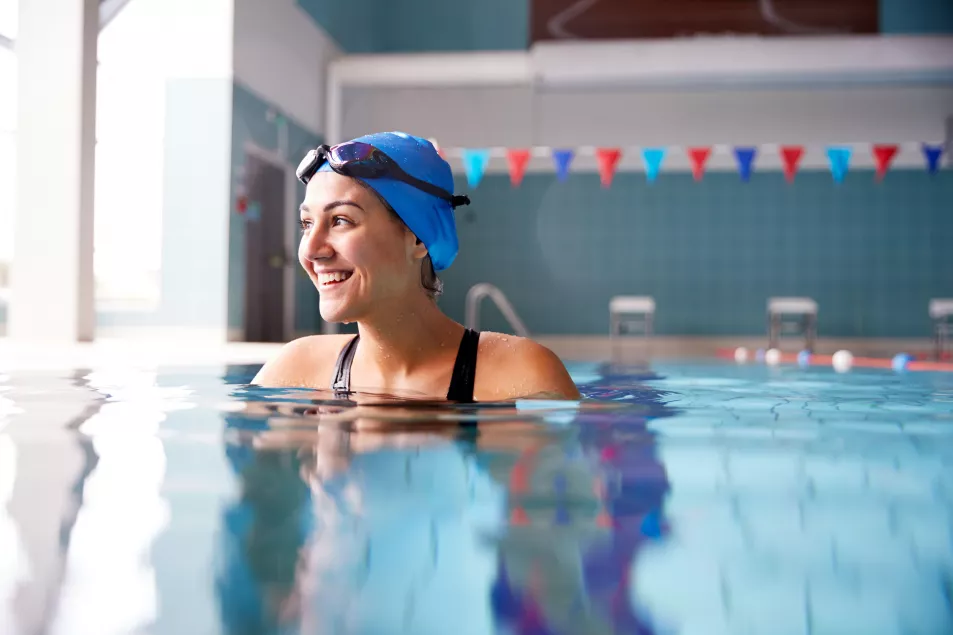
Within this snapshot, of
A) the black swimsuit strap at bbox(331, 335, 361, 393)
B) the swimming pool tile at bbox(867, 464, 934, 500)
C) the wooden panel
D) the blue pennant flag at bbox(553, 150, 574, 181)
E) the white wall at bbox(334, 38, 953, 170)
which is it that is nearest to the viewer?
the swimming pool tile at bbox(867, 464, 934, 500)

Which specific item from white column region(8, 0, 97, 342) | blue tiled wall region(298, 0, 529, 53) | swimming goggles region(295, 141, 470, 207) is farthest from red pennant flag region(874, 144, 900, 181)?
swimming goggles region(295, 141, 470, 207)

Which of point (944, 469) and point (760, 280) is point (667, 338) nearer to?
point (760, 280)

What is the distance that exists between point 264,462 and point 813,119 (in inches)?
474

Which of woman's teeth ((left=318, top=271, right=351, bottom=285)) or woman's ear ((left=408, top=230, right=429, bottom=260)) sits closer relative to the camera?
woman's teeth ((left=318, top=271, right=351, bottom=285))

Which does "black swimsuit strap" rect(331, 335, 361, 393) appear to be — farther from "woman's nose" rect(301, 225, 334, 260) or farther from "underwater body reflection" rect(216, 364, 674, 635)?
"underwater body reflection" rect(216, 364, 674, 635)

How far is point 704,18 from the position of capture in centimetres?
1228

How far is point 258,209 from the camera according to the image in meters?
10.0

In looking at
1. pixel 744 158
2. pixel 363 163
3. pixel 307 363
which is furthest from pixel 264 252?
pixel 363 163

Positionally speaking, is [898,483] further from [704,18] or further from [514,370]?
[704,18]

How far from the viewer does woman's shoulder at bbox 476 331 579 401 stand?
227 centimetres

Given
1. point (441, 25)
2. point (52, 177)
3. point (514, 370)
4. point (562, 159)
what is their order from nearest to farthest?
point (514, 370)
point (52, 177)
point (562, 159)
point (441, 25)

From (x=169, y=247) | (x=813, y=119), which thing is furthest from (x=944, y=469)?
(x=813, y=119)

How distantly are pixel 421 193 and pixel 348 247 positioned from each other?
25 cm

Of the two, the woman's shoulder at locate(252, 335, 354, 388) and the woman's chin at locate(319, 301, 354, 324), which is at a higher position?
the woman's chin at locate(319, 301, 354, 324)
